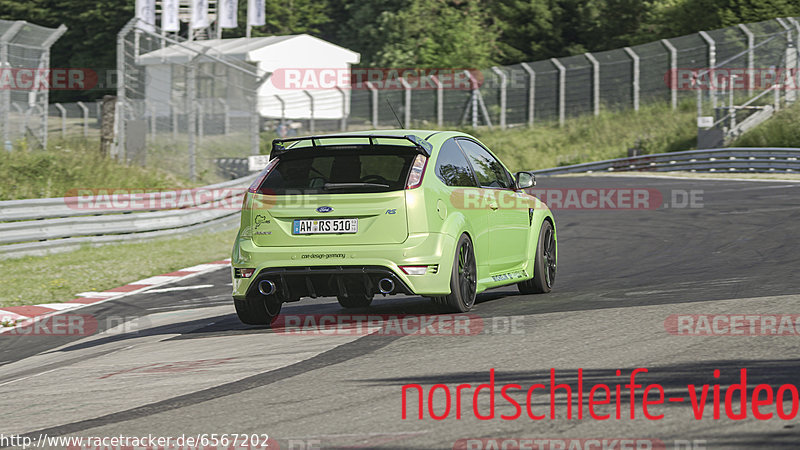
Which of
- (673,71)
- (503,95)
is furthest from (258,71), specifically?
(503,95)

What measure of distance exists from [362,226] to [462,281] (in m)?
1.00

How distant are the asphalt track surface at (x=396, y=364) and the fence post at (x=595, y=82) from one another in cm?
3353

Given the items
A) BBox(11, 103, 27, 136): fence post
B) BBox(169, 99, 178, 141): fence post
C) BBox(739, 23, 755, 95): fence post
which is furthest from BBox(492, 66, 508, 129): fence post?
BBox(11, 103, 27, 136): fence post

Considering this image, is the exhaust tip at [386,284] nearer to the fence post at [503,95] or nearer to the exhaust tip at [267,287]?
the exhaust tip at [267,287]

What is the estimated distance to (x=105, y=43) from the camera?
7919 centimetres

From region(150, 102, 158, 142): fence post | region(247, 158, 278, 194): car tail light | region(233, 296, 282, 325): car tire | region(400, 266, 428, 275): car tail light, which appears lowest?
region(233, 296, 282, 325): car tire

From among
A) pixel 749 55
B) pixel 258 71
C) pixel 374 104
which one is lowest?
pixel 374 104

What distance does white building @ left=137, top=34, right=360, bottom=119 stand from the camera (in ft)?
84.5

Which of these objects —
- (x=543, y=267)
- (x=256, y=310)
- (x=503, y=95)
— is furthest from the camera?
(x=503, y=95)

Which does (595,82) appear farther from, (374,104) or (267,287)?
(267,287)

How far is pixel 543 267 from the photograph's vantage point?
10.8 m

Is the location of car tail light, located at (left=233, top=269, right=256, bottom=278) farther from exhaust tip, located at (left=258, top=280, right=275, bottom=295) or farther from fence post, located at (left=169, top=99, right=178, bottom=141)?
fence post, located at (left=169, top=99, right=178, bottom=141)

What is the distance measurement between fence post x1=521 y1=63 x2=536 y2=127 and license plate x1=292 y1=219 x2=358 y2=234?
129 feet

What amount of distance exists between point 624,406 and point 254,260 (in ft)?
13.3
